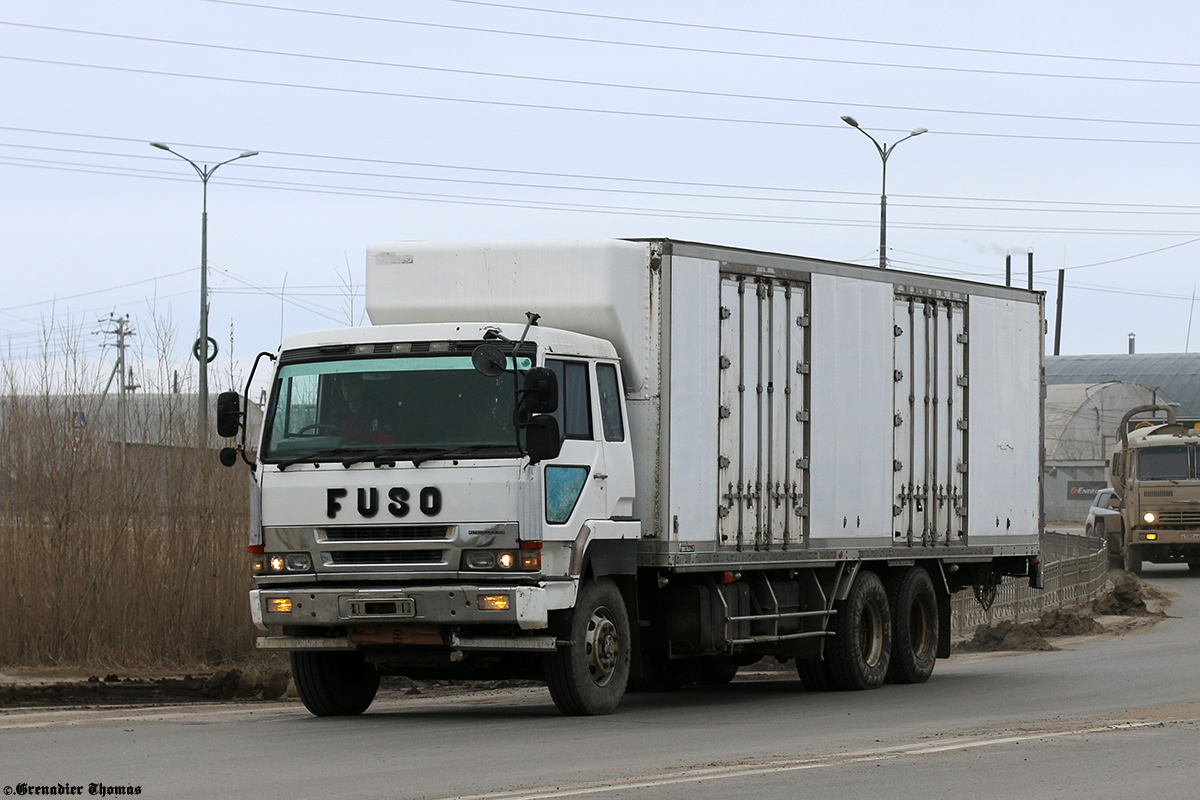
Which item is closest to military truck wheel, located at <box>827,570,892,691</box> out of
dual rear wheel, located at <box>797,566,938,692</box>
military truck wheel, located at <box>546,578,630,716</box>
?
dual rear wheel, located at <box>797,566,938,692</box>

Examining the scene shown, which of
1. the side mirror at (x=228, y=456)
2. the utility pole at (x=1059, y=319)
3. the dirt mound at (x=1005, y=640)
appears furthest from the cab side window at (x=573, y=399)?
the utility pole at (x=1059, y=319)

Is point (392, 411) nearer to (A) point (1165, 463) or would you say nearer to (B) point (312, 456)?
(B) point (312, 456)

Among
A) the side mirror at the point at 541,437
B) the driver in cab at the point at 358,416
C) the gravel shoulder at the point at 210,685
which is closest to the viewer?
the side mirror at the point at 541,437

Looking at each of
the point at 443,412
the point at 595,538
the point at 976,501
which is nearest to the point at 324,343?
the point at 443,412

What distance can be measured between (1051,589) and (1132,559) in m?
10.1

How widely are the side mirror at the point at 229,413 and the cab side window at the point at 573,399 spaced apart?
2.29 meters

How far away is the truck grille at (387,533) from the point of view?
39.7 ft

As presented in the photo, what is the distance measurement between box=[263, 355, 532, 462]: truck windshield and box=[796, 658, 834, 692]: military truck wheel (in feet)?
16.1

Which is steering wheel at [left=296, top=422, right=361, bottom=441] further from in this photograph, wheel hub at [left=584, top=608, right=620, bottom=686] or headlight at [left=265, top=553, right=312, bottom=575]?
wheel hub at [left=584, top=608, right=620, bottom=686]

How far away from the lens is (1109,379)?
275ft

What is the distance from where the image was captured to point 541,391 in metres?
11.8

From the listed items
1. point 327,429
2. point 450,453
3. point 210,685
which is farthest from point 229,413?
point 210,685

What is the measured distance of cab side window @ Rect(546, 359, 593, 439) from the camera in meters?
12.4

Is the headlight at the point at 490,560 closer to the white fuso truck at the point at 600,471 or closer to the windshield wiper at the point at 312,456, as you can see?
the white fuso truck at the point at 600,471
